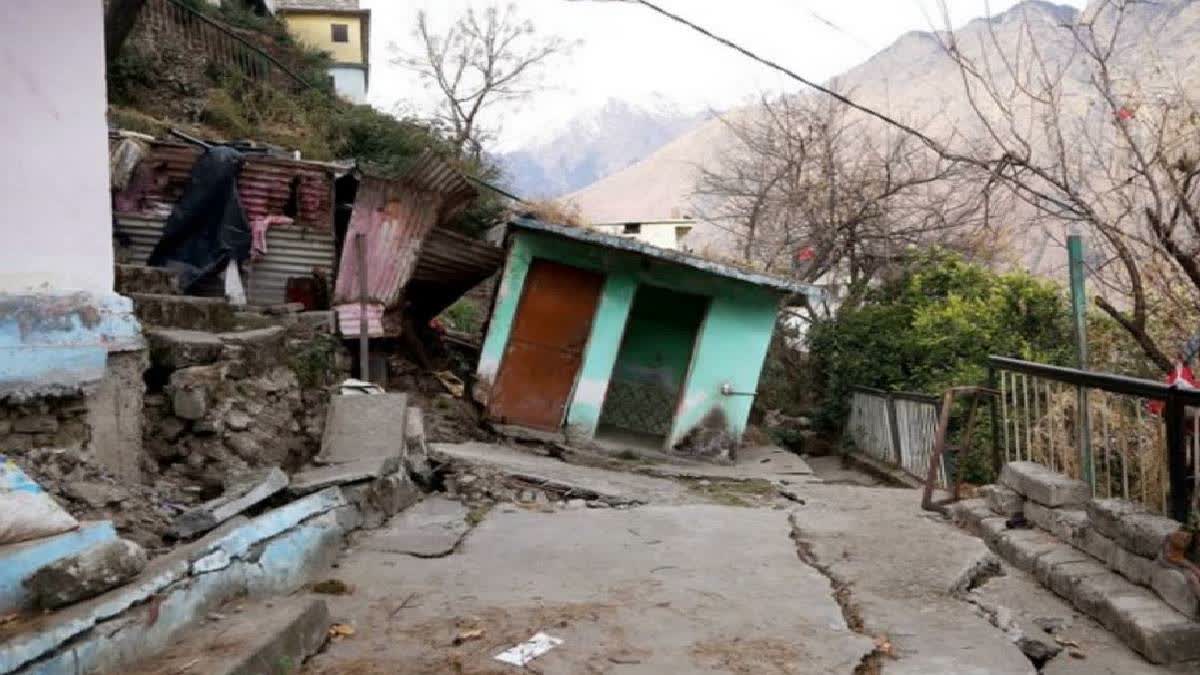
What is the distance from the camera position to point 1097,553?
14.6 feet

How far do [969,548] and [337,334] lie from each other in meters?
6.98

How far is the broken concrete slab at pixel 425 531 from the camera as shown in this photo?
5.18 m

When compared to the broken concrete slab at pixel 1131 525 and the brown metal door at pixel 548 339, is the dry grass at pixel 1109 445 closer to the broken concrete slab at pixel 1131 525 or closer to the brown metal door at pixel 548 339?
the broken concrete slab at pixel 1131 525

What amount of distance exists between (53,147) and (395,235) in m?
5.97

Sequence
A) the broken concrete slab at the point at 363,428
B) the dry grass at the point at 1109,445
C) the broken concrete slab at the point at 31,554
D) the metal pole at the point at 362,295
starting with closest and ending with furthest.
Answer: the broken concrete slab at the point at 31,554 < the dry grass at the point at 1109,445 < the broken concrete slab at the point at 363,428 < the metal pole at the point at 362,295

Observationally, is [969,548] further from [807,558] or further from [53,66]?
[53,66]

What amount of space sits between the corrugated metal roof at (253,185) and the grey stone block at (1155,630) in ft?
28.4

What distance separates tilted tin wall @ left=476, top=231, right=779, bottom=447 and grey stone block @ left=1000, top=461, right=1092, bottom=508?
6.00 meters

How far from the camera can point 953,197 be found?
18.5 m

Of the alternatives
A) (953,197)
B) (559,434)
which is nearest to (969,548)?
(559,434)

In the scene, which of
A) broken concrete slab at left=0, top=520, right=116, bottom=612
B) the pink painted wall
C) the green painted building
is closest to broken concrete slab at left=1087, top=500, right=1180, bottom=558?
broken concrete slab at left=0, top=520, right=116, bottom=612

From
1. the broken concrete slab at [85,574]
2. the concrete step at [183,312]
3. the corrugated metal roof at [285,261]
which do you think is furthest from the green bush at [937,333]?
the broken concrete slab at [85,574]

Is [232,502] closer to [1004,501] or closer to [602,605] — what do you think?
[602,605]

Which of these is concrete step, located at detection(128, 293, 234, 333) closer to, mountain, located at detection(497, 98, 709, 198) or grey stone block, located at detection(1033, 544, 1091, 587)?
grey stone block, located at detection(1033, 544, 1091, 587)
